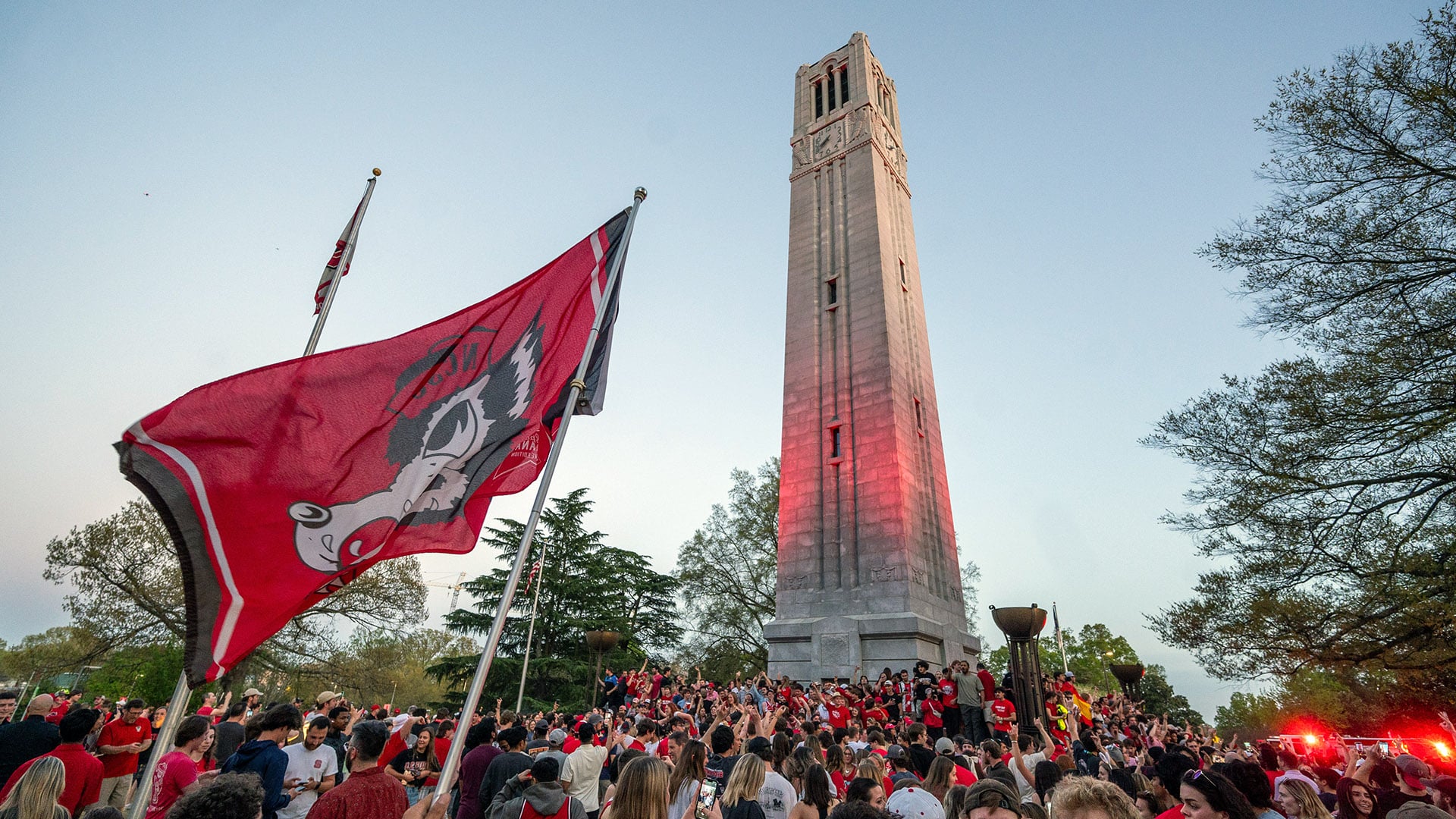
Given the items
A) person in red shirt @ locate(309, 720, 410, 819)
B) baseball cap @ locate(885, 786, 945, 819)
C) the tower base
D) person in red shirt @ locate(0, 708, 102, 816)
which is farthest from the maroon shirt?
the tower base

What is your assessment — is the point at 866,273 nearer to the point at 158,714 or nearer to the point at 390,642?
the point at 158,714

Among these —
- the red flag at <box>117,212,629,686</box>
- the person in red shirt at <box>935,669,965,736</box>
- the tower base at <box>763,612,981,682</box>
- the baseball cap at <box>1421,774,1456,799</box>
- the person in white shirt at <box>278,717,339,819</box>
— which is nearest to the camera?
the red flag at <box>117,212,629,686</box>

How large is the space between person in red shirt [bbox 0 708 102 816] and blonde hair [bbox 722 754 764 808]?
4.47m

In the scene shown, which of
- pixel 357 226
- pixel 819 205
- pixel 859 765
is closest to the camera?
pixel 859 765

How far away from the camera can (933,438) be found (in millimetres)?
24062

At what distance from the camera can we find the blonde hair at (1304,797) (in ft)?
14.0

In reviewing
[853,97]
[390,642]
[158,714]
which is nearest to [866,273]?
[853,97]

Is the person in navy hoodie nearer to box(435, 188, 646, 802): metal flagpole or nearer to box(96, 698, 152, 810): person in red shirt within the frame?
box(435, 188, 646, 802): metal flagpole

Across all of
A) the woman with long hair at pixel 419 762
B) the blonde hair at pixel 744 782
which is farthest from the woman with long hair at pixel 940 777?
the woman with long hair at pixel 419 762

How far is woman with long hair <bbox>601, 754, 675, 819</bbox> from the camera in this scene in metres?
3.72

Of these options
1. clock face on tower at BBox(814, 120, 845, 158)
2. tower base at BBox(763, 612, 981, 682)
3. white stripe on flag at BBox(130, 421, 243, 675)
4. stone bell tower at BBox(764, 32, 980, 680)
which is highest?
clock face on tower at BBox(814, 120, 845, 158)

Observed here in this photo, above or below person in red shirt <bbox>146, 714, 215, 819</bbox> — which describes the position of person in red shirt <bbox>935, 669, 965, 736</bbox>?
above

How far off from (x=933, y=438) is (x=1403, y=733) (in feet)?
92.5

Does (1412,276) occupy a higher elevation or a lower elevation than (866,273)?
lower
